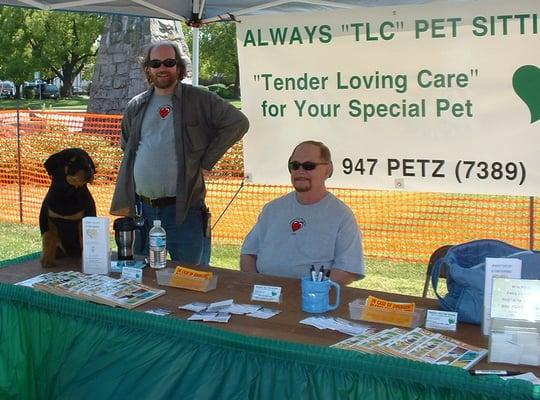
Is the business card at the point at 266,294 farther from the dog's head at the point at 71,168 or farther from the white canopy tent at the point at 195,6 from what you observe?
the white canopy tent at the point at 195,6

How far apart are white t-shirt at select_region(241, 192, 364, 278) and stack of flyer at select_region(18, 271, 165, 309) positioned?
65 cm

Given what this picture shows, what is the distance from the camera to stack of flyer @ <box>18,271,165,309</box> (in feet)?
7.72

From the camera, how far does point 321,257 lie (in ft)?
9.67

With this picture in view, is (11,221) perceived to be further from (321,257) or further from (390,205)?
(321,257)

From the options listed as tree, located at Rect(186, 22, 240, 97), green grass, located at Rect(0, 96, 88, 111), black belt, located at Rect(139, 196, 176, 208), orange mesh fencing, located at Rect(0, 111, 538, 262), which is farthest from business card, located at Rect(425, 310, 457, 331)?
tree, located at Rect(186, 22, 240, 97)

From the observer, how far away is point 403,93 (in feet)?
12.5

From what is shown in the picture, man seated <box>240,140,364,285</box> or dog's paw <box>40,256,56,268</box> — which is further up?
man seated <box>240,140,364,285</box>

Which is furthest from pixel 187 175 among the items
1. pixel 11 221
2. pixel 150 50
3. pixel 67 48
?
pixel 67 48

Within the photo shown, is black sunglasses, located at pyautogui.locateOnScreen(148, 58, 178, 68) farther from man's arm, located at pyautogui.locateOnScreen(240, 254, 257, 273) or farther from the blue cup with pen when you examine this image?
the blue cup with pen

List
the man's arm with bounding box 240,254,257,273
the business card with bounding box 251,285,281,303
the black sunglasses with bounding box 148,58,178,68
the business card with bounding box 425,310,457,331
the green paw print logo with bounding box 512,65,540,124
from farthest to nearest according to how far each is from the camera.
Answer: the black sunglasses with bounding box 148,58,178,68 → the green paw print logo with bounding box 512,65,540,124 → the man's arm with bounding box 240,254,257,273 → the business card with bounding box 251,285,281,303 → the business card with bounding box 425,310,457,331

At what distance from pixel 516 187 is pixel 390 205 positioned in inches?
123

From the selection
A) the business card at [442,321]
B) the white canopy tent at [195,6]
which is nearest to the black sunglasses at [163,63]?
the white canopy tent at [195,6]

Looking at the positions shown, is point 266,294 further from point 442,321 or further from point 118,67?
point 118,67

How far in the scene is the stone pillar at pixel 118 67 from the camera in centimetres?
1109
